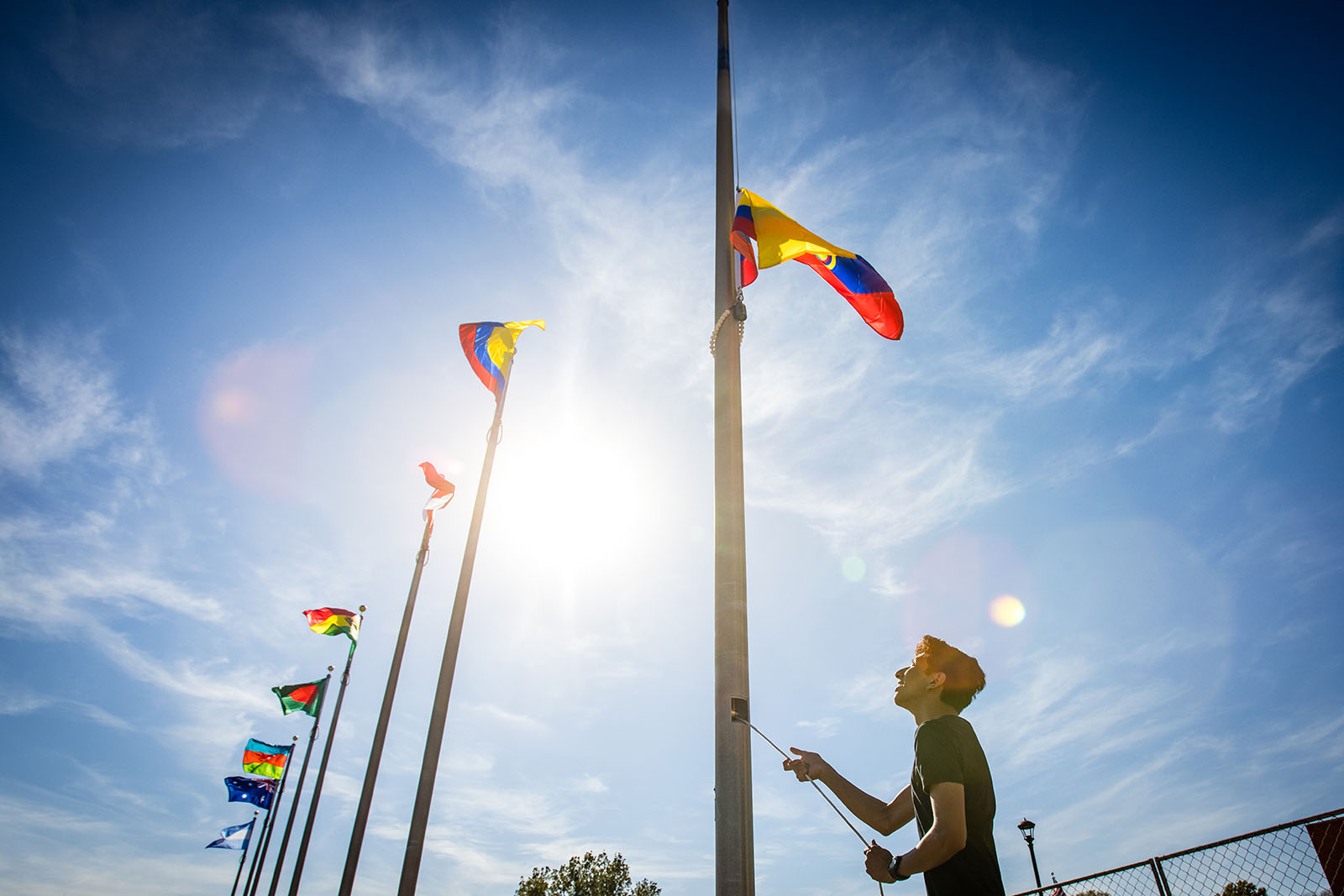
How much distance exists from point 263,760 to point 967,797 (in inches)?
1225

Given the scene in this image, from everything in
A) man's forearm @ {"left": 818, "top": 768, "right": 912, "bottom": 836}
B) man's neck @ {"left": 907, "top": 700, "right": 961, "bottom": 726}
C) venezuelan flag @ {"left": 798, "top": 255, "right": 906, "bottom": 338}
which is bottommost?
man's forearm @ {"left": 818, "top": 768, "right": 912, "bottom": 836}

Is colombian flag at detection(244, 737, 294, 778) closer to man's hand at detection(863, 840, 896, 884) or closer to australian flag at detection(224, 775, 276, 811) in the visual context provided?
australian flag at detection(224, 775, 276, 811)

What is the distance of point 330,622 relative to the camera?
19516mm

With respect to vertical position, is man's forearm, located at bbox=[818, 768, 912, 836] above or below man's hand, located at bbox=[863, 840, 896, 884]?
above

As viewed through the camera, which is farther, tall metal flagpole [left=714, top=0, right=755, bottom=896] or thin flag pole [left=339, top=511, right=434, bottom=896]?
thin flag pole [left=339, top=511, right=434, bottom=896]

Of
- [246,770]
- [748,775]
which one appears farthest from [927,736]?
[246,770]

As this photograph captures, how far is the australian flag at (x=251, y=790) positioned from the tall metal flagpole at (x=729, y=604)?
102 feet

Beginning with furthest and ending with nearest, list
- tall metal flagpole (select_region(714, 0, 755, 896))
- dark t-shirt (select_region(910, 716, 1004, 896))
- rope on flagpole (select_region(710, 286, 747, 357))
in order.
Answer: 1. rope on flagpole (select_region(710, 286, 747, 357))
2. tall metal flagpole (select_region(714, 0, 755, 896))
3. dark t-shirt (select_region(910, 716, 1004, 896))

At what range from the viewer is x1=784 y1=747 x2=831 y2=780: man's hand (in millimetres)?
3385

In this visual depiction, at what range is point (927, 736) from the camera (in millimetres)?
2816

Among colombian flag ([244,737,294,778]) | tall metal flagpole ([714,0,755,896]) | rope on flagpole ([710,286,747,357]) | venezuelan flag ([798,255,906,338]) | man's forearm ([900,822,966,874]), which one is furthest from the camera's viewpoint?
colombian flag ([244,737,294,778])

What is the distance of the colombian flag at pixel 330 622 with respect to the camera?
1948 centimetres

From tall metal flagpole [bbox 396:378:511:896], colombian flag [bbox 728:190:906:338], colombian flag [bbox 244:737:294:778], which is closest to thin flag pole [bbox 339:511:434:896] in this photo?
tall metal flagpole [bbox 396:378:511:896]

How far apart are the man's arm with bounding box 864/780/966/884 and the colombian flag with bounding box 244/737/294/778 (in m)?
30.9
